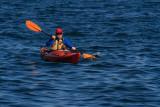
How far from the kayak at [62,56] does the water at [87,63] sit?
0.23m

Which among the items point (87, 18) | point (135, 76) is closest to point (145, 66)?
point (135, 76)

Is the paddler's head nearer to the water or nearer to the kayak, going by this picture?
the kayak

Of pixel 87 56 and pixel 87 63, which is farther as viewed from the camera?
pixel 87 56

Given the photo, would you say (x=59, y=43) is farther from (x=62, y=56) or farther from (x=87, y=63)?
(x=87, y=63)

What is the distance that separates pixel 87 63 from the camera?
22672 millimetres

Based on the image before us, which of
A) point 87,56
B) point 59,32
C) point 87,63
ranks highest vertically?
point 59,32

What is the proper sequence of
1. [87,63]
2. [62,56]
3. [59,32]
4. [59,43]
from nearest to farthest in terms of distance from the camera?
[62,56], [59,32], [87,63], [59,43]

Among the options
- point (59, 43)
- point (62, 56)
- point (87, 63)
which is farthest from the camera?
point (59, 43)

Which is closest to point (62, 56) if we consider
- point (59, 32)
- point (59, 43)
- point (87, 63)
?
point (59, 43)

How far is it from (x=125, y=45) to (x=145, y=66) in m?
5.79

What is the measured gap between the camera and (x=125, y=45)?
27.4 m

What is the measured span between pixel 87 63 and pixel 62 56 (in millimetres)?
1185

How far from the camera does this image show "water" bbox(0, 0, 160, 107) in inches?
642

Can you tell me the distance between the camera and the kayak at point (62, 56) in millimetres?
21984
